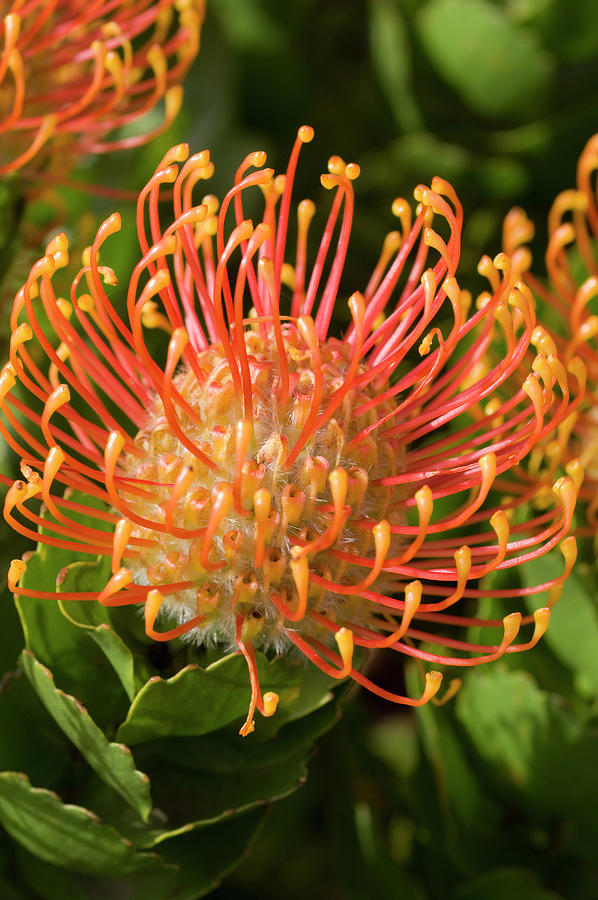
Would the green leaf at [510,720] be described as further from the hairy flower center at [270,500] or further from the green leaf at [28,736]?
the green leaf at [28,736]

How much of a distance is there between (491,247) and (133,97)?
0.37 m

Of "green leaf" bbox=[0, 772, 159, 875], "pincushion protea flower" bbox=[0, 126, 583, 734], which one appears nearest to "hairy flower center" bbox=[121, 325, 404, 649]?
"pincushion protea flower" bbox=[0, 126, 583, 734]

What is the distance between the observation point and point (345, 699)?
57cm

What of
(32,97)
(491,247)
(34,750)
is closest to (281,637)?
(34,750)

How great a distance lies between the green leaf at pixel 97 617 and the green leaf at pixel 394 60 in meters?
0.58

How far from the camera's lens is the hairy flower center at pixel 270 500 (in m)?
0.51

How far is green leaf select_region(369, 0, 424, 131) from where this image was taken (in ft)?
2.97

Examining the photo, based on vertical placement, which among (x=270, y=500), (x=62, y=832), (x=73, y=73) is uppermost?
(x=73, y=73)

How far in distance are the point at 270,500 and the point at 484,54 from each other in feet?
1.81

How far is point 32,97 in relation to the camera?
76 cm

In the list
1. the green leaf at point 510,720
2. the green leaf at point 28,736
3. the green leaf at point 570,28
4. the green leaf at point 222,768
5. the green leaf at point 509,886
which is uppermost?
the green leaf at point 570,28

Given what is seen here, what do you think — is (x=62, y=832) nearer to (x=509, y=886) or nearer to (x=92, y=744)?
(x=92, y=744)

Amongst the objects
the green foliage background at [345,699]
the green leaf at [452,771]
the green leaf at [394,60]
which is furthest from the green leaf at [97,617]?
the green leaf at [394,60]

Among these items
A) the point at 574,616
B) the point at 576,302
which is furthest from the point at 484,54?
the point at 574,616
